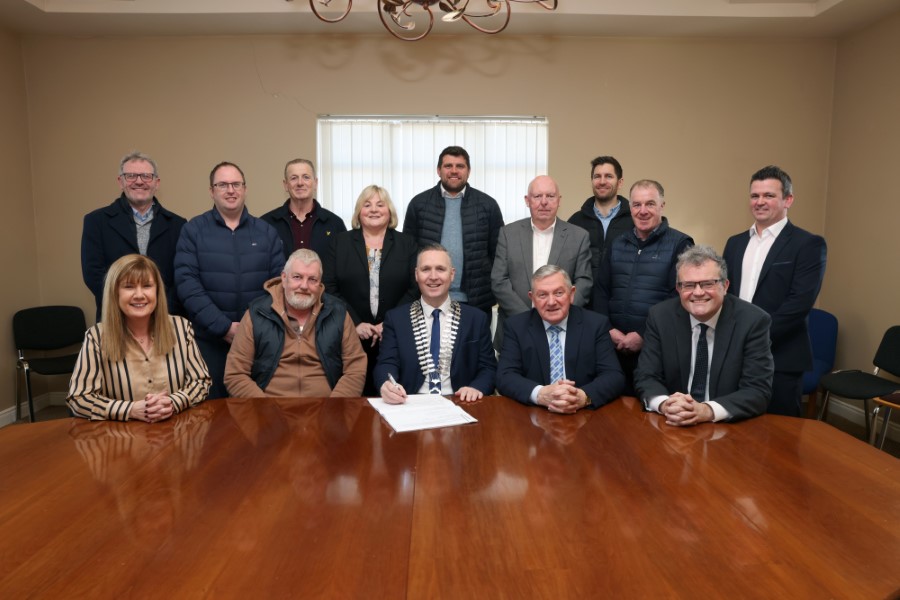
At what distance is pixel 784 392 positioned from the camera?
3119mm

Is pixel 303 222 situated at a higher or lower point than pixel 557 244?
higher

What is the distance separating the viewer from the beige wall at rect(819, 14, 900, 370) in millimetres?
4652

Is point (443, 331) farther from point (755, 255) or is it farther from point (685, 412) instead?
point (755, 255)

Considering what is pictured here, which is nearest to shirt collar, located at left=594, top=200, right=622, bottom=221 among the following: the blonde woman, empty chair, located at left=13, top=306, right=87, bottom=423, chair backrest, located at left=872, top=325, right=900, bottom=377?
the blonde woman

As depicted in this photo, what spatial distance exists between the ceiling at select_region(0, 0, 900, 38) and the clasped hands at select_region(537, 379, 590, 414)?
3.40 metres

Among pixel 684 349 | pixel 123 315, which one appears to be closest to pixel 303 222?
pixel 123 315

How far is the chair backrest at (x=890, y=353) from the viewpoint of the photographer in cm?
425

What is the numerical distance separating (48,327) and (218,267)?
2.61 meters

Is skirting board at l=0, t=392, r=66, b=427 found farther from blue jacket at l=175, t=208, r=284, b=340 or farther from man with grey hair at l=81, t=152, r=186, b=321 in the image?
blue jacket at l=175, t=208, r=284, b=340

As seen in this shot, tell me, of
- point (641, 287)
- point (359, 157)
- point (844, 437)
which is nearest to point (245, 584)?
point (844, 437)

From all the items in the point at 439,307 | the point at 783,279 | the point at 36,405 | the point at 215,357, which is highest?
the point at 783,279

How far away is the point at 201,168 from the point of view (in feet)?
17.5

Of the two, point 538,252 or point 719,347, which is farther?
point 538,252

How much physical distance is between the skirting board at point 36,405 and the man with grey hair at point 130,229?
2.08 m
